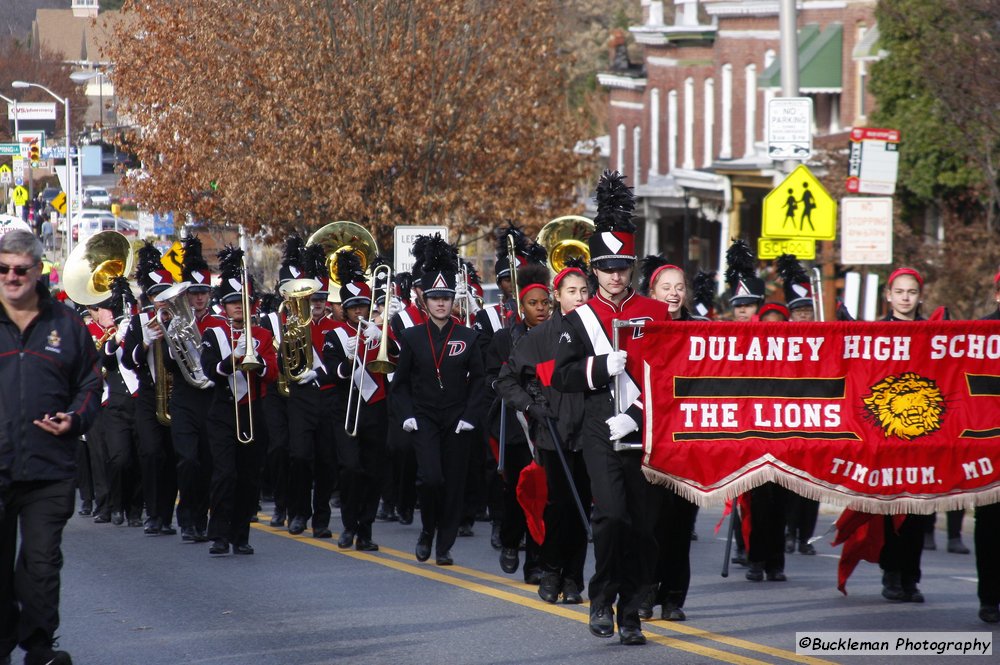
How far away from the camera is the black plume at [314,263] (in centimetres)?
1623

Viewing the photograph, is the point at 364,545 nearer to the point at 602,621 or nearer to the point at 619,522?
the point at 602,621

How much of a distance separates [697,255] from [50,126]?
28408 millimetres

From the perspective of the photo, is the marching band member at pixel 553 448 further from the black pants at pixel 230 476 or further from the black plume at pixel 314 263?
the black plume at pixel 314 263

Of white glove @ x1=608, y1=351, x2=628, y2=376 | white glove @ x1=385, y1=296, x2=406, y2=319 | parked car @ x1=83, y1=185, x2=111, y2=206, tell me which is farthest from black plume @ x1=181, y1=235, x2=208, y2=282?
parked car @ x1=83, y1=185, x2=111, y2=206

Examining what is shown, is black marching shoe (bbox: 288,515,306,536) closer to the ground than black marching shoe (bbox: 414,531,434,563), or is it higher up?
closer to the ground

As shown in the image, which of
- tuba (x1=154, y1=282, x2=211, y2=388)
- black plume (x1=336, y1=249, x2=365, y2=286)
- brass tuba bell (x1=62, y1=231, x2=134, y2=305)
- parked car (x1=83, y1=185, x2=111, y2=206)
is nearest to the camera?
tuba (x1=154, y1=282, x2=211, y2=388)

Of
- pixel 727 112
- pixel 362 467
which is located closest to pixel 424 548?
pixel 362 467

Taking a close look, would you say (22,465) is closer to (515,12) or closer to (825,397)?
(825,397)

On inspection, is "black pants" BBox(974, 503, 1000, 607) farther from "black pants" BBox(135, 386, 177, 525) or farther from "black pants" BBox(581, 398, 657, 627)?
"black pants" BBox(135, 386, 177, 525)

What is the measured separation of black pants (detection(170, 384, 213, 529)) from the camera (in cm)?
1360

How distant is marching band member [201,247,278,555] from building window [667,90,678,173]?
3111cm

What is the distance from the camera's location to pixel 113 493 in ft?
52.1

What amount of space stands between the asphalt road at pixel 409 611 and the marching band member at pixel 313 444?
0.96 meters

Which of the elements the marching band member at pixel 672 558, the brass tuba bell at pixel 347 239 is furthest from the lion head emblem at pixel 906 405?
the brass tuba bell at pixel 347 239
